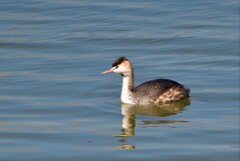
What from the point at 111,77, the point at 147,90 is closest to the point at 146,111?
the point at 147,90

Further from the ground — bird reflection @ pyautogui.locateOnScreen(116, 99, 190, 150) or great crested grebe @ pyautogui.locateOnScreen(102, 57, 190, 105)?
great crested grebe @ pyautogui.locateOnScreen(102, 57, 190, 105)

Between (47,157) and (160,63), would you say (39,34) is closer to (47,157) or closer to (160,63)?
(160,63)

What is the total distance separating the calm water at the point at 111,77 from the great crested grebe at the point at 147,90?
0.19 metres

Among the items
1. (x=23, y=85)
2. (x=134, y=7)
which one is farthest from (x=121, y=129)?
(x=134, y=7)

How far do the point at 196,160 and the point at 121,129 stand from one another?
7.15 ft

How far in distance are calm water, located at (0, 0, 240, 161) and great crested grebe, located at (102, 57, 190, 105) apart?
19 cm

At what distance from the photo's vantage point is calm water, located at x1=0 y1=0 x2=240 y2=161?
13.3 metres

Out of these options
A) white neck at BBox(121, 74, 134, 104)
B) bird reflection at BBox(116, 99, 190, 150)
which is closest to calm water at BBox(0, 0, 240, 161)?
bird reflection at BBox(116, 99, 190, 150)

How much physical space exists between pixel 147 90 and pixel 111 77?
183cm

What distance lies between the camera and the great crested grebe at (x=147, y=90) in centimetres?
1620

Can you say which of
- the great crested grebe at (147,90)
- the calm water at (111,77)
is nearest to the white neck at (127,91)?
the great crested grebe at (147,90)

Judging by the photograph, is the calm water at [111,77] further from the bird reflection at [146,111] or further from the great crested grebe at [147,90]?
the great crested grebe at [147,90]

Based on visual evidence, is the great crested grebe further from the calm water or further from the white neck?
the calm water

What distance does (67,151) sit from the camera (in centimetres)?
1293
